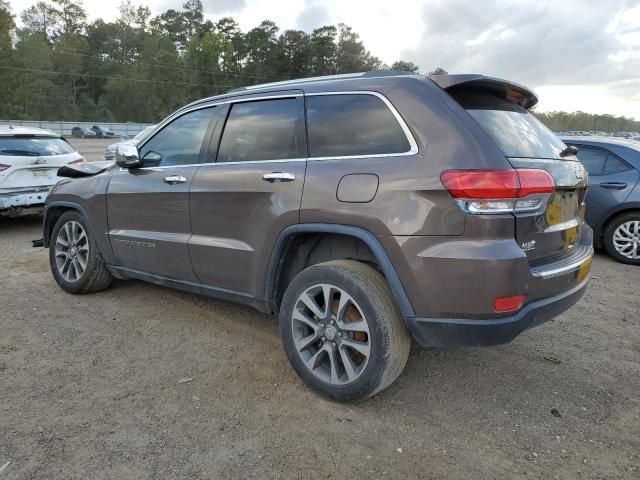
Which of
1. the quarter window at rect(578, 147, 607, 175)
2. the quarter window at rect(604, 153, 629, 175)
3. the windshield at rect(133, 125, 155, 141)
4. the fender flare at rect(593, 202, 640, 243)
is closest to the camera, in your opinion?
the windshield at rect(133, 125, 155, 141)

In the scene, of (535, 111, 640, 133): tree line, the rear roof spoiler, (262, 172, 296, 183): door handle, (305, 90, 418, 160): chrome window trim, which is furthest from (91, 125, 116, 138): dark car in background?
the rear roof spoiler

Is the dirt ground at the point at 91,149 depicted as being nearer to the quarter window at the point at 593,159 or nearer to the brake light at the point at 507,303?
the quarter window at the point at 593,159

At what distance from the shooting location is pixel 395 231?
257 centimetres

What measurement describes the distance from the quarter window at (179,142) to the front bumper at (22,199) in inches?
166

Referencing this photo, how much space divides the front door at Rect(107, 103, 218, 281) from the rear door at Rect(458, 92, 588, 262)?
78.2 inches

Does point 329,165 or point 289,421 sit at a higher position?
point 329,165

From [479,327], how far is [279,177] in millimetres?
1450

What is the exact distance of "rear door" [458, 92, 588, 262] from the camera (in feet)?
8.32

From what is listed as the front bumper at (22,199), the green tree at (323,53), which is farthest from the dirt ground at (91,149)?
the green tree at (323,53)

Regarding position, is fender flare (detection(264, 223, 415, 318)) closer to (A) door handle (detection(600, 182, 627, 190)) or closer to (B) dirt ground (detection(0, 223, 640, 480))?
(B) dirt ground (detection(0, 223, 640, 480))

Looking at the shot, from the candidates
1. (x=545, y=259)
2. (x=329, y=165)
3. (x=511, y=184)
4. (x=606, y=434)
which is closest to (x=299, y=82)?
(x=329, y=165)

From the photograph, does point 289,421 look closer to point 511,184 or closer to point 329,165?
point 329,165

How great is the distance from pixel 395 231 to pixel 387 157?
414 mm

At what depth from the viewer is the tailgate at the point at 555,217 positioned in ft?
8.23
